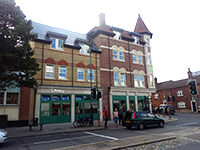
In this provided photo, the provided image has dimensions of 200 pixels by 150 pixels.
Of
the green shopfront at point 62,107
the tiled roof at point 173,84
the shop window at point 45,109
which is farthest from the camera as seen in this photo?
the tiled roof at point 173,84

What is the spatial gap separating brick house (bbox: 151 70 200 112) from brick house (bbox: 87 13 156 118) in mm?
15762

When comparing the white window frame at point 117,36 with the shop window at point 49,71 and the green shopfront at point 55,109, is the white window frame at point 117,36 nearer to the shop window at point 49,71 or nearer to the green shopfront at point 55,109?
the shop window at point 49,71

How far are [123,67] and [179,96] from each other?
89.3 feet

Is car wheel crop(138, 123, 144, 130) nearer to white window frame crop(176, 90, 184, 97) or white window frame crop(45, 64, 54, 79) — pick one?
white window frame crop(45, 64, 54, 79)

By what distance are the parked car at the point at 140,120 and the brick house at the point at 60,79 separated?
7185 mm

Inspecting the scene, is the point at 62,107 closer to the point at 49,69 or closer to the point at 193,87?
the point at 49,69

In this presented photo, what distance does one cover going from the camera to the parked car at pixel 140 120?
1298 cm

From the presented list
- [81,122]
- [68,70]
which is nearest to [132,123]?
[81,122]

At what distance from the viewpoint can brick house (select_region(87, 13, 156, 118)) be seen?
72.3ft

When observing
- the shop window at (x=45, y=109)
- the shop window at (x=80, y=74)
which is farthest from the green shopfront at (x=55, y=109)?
the shop window at (x=80, y=74)

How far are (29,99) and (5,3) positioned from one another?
8.75 meters

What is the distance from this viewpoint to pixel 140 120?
13.0 meters

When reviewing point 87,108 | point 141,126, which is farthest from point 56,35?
point 141,126

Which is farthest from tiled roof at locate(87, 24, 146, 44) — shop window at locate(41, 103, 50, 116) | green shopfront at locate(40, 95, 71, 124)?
shop window at locate(41, 103, 50, 116)
